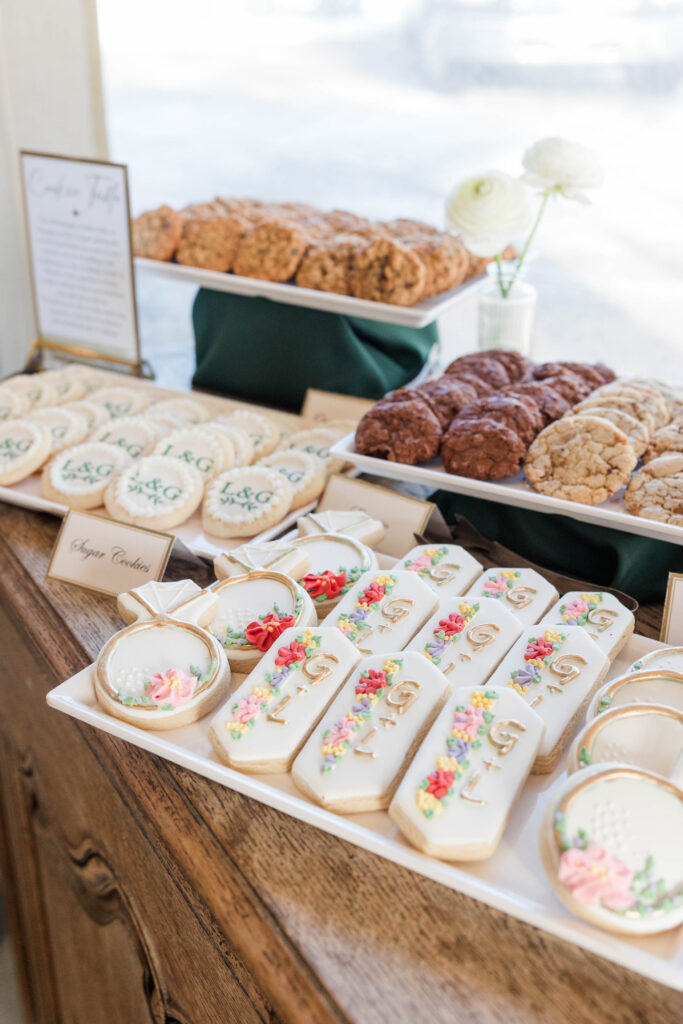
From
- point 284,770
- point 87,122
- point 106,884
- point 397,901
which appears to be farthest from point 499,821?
point 87,122

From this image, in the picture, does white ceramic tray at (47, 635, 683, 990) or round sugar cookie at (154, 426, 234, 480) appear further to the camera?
round sugar cookie at (154, 426, 234, 480)

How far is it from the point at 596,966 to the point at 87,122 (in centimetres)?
254

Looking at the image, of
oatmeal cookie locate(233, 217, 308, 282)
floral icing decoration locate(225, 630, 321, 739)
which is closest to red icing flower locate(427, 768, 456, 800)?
floral icing decoration locate(225, 630, 321, 739)

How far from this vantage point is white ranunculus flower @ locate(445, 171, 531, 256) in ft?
5.57

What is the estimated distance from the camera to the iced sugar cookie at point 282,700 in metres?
0.94

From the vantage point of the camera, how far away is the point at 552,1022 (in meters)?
0.76

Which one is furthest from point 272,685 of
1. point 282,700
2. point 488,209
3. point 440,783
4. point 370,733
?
point 488,209

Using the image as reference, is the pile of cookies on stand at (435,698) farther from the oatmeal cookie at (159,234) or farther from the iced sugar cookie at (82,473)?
the oatmeal cookie at (159,234)

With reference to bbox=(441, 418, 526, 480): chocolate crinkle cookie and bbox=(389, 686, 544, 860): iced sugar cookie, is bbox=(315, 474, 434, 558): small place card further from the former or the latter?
bbox=(389, 686, 544, 860): iced sugar cookie

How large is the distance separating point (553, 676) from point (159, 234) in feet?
4.85

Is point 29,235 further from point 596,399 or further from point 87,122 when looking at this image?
point 596,399

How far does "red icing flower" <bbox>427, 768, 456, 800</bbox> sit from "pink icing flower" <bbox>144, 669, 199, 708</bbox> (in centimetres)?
30

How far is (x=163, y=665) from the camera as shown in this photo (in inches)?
40.9

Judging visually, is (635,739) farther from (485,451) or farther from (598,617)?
(485,451)
